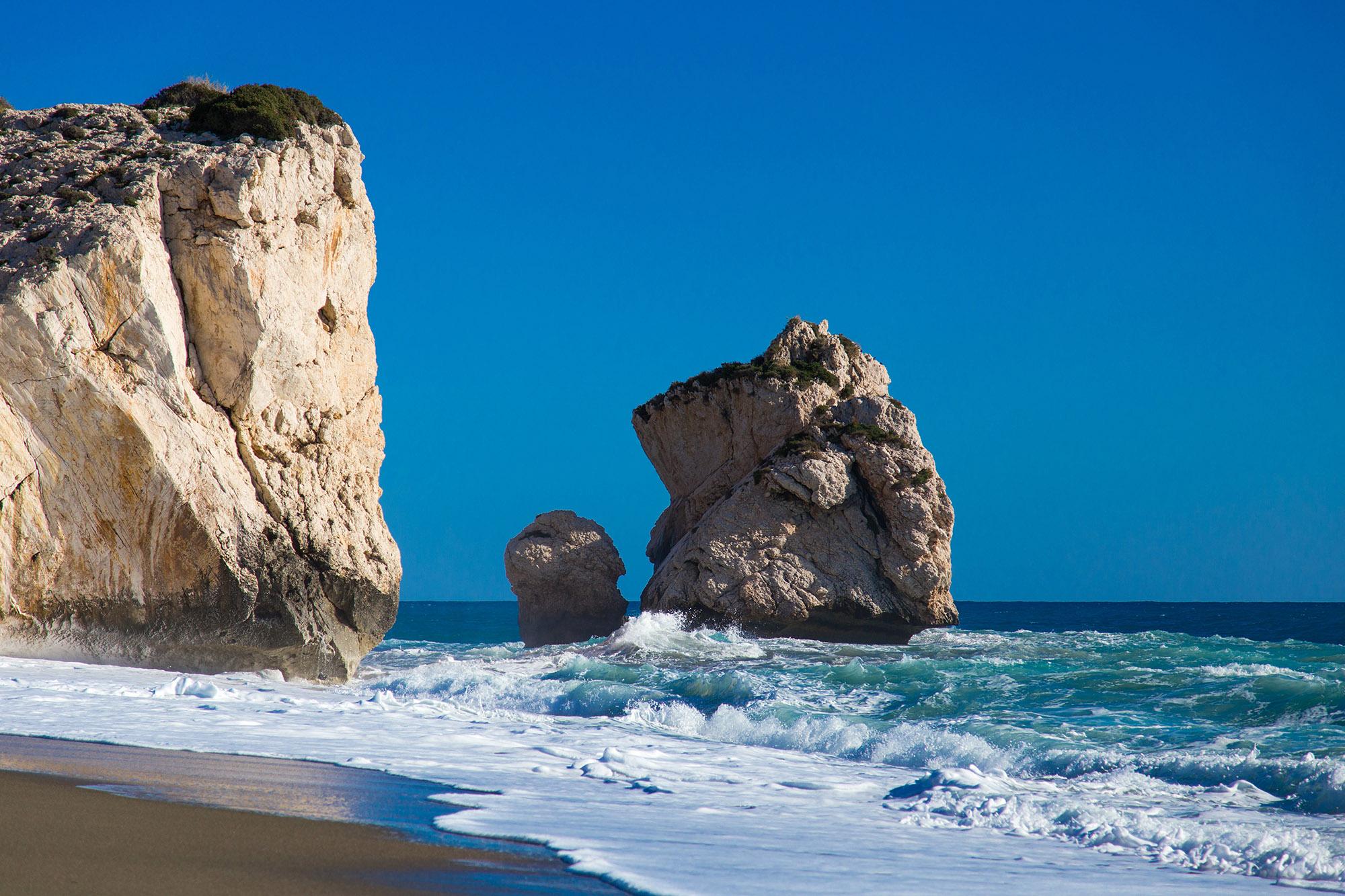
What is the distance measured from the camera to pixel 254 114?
16.7m

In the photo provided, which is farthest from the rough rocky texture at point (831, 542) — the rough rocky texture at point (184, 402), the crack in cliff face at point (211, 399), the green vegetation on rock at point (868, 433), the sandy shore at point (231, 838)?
the sandy shore at point (231, 838)

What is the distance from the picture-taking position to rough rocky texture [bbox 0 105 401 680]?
13.8 m

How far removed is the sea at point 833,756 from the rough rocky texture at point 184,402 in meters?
1.11

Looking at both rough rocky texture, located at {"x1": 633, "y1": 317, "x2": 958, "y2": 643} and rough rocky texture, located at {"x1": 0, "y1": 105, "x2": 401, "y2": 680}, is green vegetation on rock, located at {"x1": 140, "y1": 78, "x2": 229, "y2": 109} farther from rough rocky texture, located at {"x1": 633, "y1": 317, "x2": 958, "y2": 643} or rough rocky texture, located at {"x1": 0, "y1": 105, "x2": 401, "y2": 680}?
rough rocky texture, located at {"x1": 633, "y1": 317, "x2": 958, "y2": 643}

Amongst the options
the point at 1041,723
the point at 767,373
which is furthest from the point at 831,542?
the point at 1041,723

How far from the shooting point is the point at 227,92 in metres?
17.9

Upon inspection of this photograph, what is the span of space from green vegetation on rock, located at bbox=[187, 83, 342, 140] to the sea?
8.73m

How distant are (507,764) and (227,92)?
48.6ft

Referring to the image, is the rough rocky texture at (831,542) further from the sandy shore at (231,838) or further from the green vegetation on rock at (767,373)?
the sandy shore at (231,838)

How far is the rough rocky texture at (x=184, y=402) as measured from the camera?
1380 centimetres

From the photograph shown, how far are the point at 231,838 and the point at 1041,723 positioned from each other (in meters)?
8.91

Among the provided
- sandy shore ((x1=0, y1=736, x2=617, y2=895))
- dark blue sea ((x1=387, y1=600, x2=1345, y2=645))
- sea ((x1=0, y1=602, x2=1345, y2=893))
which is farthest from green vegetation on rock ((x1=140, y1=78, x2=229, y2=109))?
dark blue sea ((x1=387, y1=600, x2=1345, y2=645))

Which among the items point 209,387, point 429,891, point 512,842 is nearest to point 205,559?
point 209,387

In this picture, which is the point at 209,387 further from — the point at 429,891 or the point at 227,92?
the point at 429,891
